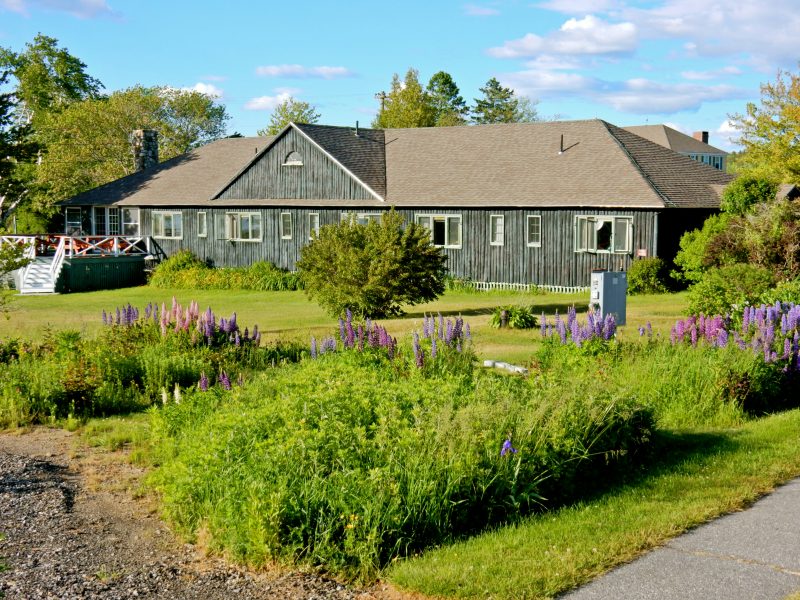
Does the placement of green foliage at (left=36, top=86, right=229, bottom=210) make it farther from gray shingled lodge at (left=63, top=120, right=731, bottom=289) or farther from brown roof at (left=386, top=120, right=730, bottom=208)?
brown roof at (left=386, top=120, right=730, bottom=208)

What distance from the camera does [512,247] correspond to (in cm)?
3391

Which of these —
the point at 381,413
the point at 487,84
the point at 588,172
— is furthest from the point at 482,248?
the point at 487,84

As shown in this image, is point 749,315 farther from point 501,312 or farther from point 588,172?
point 588,172

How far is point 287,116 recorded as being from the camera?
74.9m

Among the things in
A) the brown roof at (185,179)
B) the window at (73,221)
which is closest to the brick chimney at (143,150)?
the brown roof at (185,179)

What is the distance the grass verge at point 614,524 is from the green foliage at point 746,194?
2118cm

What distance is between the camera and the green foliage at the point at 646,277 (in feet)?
99.2

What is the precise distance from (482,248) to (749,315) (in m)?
21.3

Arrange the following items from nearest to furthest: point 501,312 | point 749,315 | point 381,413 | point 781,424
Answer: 1. point 381,413
2. point 781,424
3. point 749,315
4. point 501,312

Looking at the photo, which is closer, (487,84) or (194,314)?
(194,314)

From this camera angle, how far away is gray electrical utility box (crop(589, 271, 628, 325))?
59.4 feet

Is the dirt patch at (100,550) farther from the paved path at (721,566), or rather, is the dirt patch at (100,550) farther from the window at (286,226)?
the window at (286,226)

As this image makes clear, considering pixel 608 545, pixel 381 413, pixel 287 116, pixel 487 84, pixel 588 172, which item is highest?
pixel 487 84

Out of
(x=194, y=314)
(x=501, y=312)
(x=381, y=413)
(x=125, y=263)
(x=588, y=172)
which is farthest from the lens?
(x=125, y=263)
